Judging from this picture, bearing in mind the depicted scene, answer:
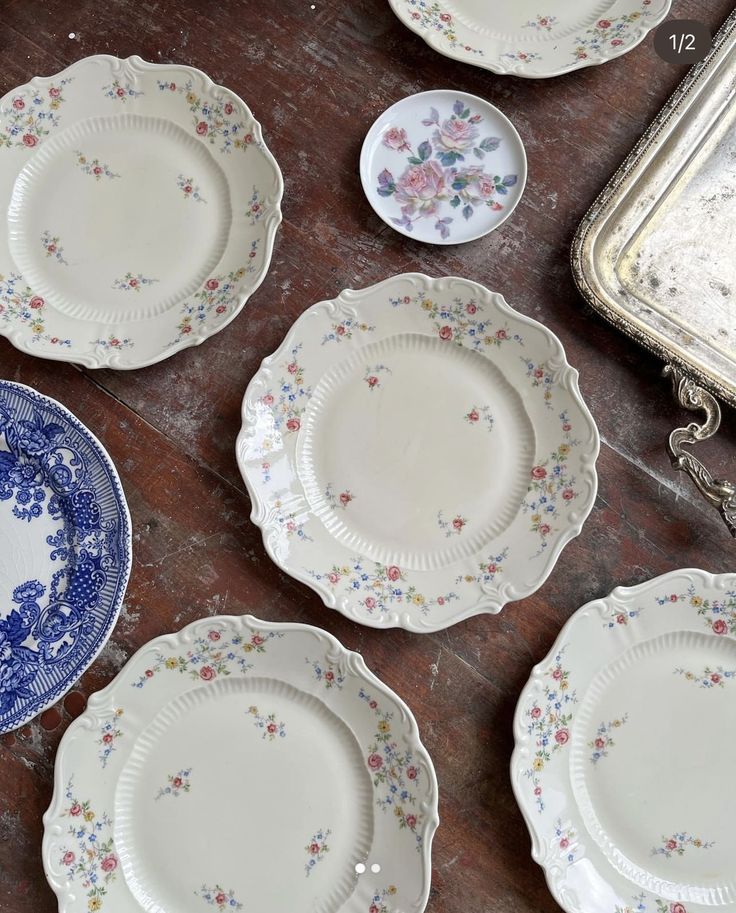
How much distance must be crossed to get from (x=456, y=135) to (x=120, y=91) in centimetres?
58

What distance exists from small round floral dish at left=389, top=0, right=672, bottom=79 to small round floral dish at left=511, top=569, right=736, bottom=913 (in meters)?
0.88

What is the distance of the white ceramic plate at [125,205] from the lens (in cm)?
135

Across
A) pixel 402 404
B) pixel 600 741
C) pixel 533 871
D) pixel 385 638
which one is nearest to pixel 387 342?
pixel 402 404

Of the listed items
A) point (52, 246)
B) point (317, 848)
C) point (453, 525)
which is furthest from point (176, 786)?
point (52, 246)

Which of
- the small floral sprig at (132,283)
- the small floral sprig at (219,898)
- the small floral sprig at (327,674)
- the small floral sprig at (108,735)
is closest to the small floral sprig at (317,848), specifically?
the small floral sprig at (219,898)

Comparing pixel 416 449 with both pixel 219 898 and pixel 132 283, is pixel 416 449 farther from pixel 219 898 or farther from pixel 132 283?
pixel 219 898

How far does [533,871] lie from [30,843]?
0.79 meters

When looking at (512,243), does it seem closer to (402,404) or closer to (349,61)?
(402,404)

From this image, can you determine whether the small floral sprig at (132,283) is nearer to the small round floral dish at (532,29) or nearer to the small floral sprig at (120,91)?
the small floral sprig at (120,91)

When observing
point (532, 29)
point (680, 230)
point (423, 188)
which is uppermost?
point (532, 29)

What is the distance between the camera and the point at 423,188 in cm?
138

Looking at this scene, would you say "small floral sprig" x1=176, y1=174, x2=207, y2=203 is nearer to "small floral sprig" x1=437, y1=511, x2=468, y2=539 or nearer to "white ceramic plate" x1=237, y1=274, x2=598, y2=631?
"white ceramic plate" x1=237, y1=274, x2=598, y2=631

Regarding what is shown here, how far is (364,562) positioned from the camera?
1.31 m

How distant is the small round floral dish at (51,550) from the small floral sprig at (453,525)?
1.63 ft
